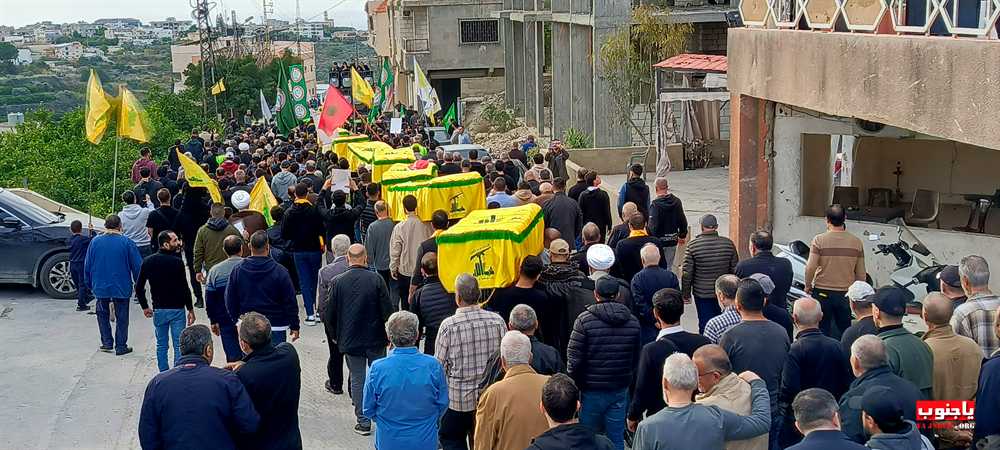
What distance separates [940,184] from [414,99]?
147 feet

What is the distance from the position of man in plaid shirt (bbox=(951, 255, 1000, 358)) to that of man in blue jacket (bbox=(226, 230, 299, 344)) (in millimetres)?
5553

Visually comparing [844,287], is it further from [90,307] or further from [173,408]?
[90,307]

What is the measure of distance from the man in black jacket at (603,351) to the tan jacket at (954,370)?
198cm

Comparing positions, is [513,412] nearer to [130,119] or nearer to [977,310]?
[977,310]

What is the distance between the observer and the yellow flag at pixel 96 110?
17.0 m

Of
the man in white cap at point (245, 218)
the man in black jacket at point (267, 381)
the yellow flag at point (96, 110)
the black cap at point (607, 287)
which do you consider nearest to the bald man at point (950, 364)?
the black cap at point (607, 287)

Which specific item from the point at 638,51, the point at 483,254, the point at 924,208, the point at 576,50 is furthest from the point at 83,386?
the point at 576,50

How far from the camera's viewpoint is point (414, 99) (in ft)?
195

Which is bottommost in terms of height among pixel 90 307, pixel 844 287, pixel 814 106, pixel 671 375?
pixel 90 307

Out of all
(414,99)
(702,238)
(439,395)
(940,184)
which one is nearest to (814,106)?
(702,238)

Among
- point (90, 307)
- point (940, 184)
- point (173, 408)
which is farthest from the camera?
point (940, 184)

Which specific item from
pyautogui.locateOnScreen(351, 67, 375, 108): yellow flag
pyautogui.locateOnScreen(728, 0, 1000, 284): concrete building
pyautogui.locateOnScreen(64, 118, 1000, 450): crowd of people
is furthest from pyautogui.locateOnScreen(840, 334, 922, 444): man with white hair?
pyautogui.locateOnScreen(351, 67, 375, 108): yellow flag

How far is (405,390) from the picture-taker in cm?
725

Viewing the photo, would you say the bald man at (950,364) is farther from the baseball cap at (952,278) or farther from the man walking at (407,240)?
the man walking at (407,240)
